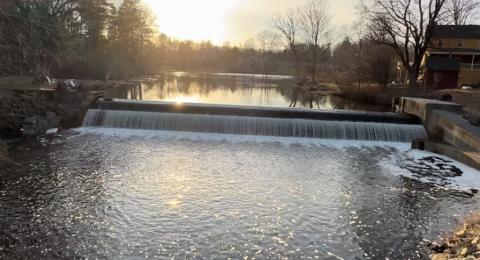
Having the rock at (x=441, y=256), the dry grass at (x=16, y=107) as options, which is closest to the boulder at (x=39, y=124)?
the dry grass at (x=16, y=107)

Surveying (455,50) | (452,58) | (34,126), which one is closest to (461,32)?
(455,50)

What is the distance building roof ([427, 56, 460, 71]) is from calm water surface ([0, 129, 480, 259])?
24.7m

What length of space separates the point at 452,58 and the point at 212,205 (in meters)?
35.2

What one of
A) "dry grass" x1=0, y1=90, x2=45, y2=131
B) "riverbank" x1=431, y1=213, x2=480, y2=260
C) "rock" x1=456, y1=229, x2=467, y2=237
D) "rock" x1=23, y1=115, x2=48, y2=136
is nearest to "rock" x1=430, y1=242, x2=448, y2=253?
"riverbank" x1=431, y1=213, x2=480, y2=260

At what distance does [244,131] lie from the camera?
18.2 metres

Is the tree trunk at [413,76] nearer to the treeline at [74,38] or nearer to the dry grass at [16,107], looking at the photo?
the treeline at [74,38]

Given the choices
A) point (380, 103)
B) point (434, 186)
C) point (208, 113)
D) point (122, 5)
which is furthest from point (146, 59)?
point (434, 186)

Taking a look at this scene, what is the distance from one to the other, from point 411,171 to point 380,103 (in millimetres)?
20669

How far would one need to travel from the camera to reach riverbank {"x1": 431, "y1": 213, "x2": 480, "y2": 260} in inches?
261

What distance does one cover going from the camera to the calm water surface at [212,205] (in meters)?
7.29

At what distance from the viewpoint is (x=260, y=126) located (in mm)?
18297

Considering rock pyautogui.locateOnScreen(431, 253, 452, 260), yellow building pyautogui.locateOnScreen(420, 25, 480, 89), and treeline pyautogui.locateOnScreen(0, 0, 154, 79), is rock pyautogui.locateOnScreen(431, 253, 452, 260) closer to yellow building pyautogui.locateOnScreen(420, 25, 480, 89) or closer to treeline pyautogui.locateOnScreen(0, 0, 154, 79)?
treeline pyautogui.locateOnScreen(0, 0, 154, 79)

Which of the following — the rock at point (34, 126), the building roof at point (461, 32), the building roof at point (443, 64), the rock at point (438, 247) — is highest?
the building roof at point (461, 32)

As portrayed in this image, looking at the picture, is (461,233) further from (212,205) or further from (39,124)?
(39,124)
